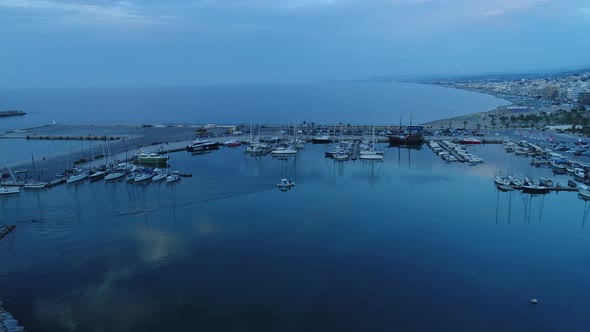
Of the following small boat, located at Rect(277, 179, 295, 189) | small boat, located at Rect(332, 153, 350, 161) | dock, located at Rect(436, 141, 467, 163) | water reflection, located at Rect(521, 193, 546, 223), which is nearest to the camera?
water reflection, located at Rect(521, 193, 546, 223)

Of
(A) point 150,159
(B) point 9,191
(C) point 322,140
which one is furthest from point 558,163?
(B) point 9,191

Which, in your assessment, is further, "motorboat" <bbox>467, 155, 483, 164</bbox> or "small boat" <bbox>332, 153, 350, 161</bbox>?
"small boat" <bbox>332, 153, 350, 161</bbox>

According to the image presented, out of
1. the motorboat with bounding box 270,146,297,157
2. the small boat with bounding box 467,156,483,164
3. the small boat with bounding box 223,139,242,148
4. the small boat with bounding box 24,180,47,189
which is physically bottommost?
the small boat with bounding box 467,156,483,164

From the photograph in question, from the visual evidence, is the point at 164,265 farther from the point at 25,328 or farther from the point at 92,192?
the point at 92,192

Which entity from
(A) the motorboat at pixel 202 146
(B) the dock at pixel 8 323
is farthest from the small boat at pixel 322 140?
(B) the dock at pixel 8 323

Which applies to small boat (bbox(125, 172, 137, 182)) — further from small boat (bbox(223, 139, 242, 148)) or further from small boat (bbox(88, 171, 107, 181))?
small boat (bbox(223, 139, 242, 148))

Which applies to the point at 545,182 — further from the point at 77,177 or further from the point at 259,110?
the point at 259,110

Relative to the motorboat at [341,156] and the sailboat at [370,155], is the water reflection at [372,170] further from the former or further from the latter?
the motorboat at [341,156]

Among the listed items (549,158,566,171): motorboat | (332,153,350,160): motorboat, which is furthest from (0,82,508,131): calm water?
(549,158,566,171): motorboat
